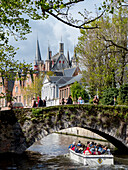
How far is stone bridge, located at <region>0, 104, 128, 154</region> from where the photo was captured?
25062 millimetres

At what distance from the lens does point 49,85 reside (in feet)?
265

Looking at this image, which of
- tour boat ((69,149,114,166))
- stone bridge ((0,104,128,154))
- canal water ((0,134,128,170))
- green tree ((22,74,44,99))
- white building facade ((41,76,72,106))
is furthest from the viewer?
green tree ((22,74,44,99))

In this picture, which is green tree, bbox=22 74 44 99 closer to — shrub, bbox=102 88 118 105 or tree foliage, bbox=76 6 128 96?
tree foliage, bbox=76 6 128 96

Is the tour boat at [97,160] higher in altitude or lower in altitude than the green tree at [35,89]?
lower

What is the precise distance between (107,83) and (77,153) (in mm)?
14468

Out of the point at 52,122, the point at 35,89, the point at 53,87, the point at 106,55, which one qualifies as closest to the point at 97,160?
the point at 52,122

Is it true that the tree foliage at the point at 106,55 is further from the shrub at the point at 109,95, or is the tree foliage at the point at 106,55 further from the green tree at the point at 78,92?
the green tree at the point at 78,92

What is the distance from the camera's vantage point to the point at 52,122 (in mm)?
25844

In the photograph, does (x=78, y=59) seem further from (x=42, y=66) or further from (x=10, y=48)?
(x=42, y=66)

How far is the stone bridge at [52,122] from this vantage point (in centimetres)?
2506

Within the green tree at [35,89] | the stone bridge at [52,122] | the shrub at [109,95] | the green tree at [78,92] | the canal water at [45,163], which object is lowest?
the canal water at [45,163]

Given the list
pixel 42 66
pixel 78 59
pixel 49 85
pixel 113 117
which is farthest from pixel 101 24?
pixel 42 66

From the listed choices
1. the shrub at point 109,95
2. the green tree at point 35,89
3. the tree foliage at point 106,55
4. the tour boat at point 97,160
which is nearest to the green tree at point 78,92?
the tree foliage at point 106,55

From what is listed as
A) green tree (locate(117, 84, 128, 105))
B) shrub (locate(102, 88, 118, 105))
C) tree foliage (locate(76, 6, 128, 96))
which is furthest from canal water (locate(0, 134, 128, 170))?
tree foliage (locate(76, 6, 128, 96))
